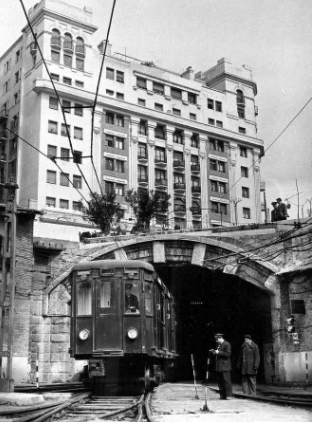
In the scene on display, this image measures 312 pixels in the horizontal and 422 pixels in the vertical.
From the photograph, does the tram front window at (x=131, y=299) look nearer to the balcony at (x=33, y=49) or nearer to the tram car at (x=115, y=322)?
the tram car at (x=115, y=322)

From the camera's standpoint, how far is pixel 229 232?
896 inches

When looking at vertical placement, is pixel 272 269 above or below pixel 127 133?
below

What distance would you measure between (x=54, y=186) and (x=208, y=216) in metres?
14.2

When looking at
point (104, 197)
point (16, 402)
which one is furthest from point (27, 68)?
point (16, 402)

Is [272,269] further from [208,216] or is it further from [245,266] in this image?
[208,216]

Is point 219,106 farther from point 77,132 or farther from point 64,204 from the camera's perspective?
point 64,204

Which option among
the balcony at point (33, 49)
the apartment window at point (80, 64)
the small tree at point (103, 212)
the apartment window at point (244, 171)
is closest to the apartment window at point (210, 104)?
the apartment window at point (244, 171)

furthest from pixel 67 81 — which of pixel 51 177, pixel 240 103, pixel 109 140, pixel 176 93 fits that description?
pixel 240 103

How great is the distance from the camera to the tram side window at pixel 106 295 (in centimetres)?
1359

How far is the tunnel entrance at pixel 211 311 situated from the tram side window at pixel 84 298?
996cm

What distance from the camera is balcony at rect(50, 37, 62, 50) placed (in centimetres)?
4669

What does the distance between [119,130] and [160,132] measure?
4451mm

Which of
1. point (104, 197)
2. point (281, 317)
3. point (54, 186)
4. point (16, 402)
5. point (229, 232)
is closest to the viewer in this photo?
point (16, 402)

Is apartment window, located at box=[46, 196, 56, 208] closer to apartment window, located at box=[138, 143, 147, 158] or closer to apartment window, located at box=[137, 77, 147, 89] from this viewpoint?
apartment window, located at box=[138, 143, 147, 158]
